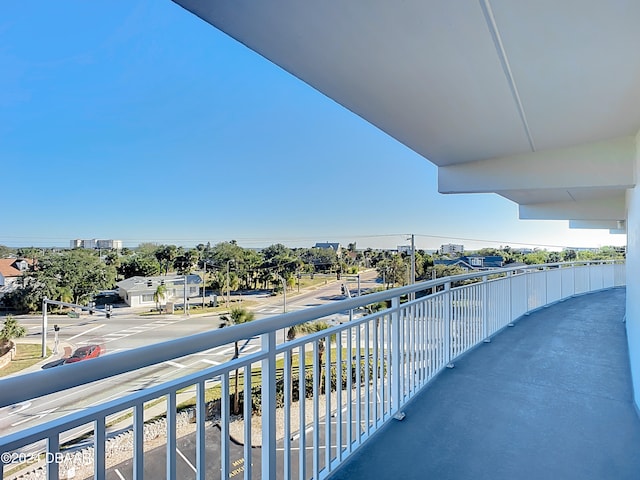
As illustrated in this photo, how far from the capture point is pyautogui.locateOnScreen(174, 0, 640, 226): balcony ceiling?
152 centimetres

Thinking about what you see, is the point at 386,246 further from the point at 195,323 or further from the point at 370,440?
the point at 370,440

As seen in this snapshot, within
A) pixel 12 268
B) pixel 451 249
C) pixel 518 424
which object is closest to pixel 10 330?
pixel 12 268

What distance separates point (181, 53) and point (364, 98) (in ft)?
55.4

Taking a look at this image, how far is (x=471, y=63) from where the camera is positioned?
193 cm

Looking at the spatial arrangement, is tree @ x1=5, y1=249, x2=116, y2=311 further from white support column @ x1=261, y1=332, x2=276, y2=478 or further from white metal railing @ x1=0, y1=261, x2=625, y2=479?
white support column @ x1=261, y1=332, x2=276, y2=478

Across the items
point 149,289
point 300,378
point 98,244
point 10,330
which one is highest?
point 98,244

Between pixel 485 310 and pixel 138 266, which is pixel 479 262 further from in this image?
pixel 138 266

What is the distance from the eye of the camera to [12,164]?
1881 centimetres

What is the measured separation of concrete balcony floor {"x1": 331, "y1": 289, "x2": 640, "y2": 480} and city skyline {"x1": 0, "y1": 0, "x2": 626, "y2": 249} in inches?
371

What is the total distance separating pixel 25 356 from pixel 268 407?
33.9 ft

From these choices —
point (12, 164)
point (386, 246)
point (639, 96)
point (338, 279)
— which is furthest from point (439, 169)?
point (12, 164)

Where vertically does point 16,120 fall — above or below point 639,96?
→ above

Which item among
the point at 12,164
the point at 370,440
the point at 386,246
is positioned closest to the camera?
the point at 370,440

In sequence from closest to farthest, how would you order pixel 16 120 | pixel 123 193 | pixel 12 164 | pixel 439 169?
pixel 439 169 < pixel 16 120 < pixel 12 164 < pixel 123 193
